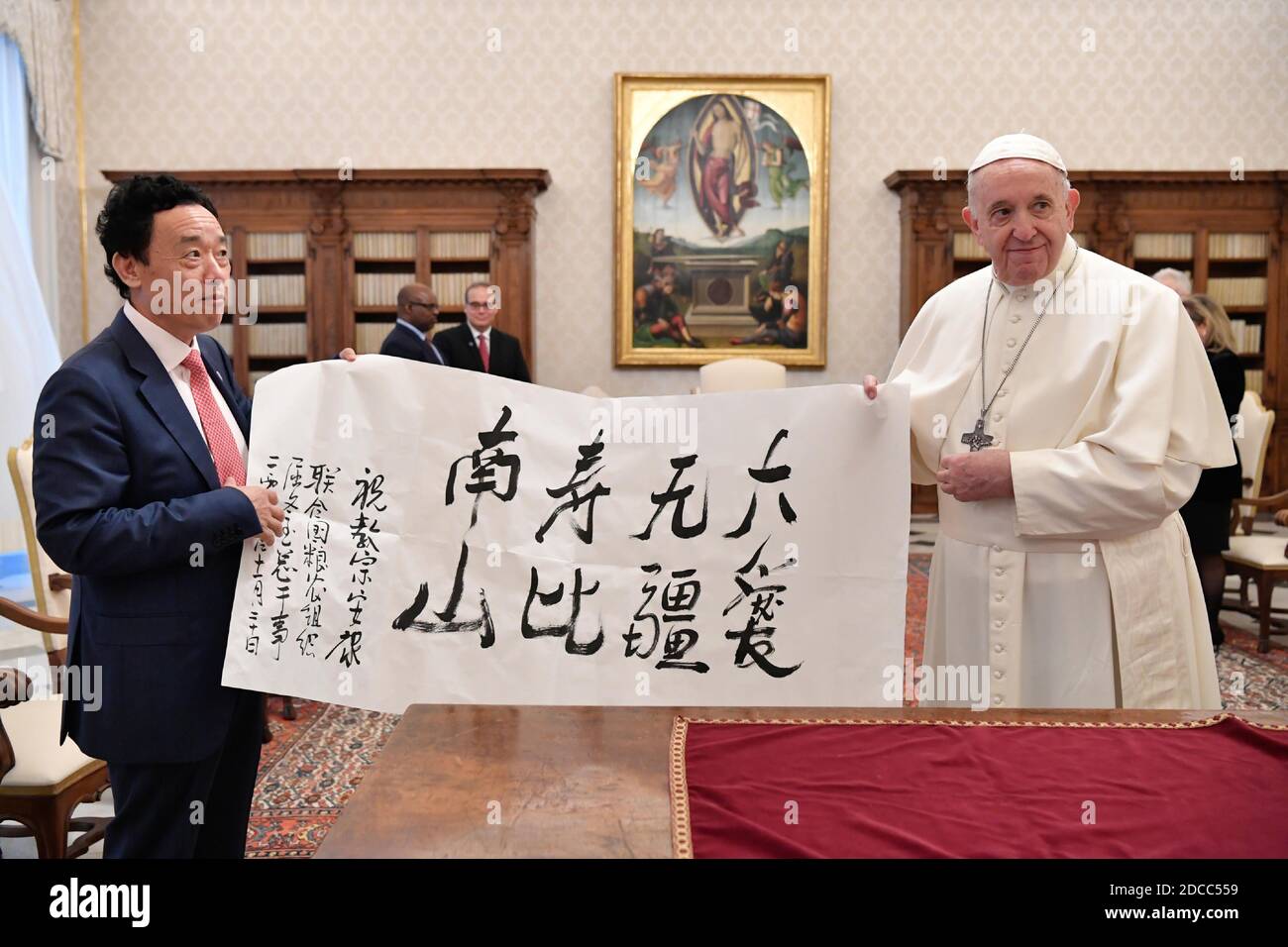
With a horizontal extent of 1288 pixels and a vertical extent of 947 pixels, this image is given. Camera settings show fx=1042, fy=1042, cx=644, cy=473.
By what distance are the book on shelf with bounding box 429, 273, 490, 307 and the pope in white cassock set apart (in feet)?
24.3

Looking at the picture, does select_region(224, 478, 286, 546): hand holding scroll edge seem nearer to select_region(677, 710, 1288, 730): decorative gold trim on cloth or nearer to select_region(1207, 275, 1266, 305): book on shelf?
select_region(677, 710, 1288, 730): decorative gold trim on cloth

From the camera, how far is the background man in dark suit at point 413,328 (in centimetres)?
634

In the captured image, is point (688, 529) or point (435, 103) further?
point (435, 103)

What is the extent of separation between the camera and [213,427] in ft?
6.74

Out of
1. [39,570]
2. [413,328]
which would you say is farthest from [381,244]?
[39,570]

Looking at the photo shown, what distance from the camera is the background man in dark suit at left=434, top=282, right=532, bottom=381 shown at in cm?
755

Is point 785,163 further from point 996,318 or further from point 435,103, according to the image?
point 996,318

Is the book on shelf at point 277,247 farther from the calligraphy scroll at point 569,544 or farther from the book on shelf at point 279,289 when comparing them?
the calligraphy scroll at point 569,544

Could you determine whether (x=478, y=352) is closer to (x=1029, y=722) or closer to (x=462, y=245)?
(x=462, y=245)

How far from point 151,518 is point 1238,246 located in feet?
32.5

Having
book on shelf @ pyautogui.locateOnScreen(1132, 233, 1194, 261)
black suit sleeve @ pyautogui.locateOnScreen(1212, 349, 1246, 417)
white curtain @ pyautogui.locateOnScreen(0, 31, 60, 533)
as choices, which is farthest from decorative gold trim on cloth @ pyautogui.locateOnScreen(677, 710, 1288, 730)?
book on shelf @ pyautogui.locateOnScreen(1132, 233, 1194, 261)

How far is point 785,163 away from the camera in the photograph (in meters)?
9.45

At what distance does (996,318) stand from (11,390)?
7.02 m

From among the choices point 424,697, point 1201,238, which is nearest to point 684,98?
point 1201,238
